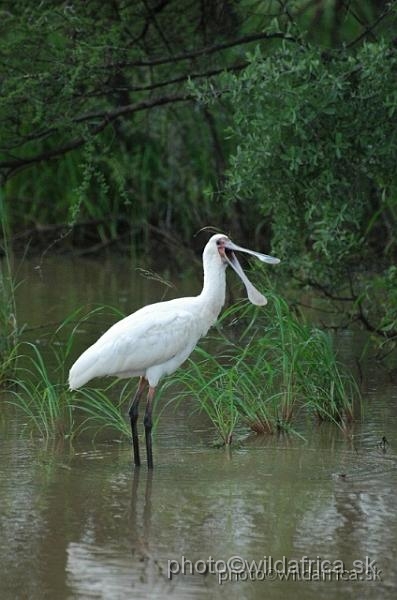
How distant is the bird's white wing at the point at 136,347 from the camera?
7066 millimetres

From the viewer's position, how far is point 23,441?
7.43m

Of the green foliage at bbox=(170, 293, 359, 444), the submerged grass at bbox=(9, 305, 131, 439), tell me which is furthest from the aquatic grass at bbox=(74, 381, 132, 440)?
the green foliage at bbox=(170, 293, 359, 444)

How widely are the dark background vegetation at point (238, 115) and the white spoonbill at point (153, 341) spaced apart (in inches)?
54.0

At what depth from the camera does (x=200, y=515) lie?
234 inches

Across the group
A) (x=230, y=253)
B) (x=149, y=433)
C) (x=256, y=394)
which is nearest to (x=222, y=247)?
(x=230, y=253)

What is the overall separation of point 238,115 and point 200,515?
3523 mm

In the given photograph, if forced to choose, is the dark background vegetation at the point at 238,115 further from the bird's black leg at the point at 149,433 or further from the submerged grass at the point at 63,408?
the bird's black leg at the point at 149,433

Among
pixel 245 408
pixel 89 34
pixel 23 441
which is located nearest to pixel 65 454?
pixel 23 441

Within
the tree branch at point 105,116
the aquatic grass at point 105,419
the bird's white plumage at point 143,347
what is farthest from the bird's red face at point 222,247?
the tree branch at point 105,116

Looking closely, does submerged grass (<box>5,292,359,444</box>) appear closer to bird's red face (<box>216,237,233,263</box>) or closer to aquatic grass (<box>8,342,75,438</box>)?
aquatic grass (<box>8,342,75,438</box>)

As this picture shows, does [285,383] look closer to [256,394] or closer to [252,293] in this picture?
[256,394]

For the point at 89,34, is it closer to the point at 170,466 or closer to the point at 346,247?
the point at 346,247

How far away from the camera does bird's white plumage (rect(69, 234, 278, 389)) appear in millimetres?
7074

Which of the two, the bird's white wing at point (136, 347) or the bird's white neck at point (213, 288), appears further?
the bird's white neck at point (213, 288)
